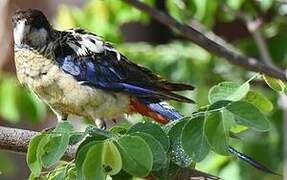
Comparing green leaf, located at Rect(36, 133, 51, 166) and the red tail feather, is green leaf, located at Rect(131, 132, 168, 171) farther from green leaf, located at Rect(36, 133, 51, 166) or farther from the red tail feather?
the red tail feather

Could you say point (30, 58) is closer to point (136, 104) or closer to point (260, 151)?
point (136, 104)

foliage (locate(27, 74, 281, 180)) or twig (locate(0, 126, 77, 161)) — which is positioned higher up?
foliage (locate(27, 74, 281, 180))

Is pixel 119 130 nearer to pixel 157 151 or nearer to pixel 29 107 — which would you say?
pixel 157 151

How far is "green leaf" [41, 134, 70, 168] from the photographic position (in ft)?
5.03

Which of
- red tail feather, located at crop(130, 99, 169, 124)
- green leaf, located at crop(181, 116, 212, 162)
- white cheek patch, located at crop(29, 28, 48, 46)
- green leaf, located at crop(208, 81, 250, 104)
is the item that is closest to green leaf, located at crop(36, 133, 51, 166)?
green leaf, located at crop(181, 116, 212, 162)

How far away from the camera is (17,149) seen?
173cm

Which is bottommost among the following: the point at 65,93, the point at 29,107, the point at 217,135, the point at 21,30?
the point at 29,107

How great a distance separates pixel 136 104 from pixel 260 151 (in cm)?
122

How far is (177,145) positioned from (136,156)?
0.38 feet

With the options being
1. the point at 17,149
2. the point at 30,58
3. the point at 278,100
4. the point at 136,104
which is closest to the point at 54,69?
the point at 30,58

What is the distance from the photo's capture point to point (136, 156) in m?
1.48

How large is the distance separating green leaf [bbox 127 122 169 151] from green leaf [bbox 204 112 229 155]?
0.08 metres

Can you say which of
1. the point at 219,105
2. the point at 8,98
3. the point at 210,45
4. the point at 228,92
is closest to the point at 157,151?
the point at 219,105

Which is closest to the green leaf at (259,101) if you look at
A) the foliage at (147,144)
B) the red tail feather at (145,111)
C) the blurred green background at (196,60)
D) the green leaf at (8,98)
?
the foliage at (147,144)
